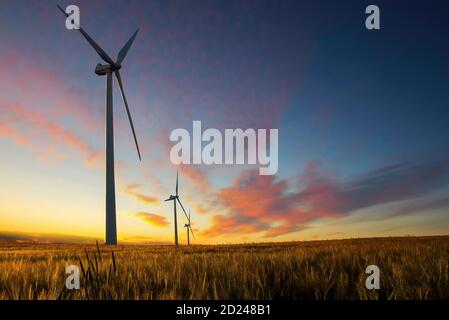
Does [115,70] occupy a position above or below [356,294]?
above

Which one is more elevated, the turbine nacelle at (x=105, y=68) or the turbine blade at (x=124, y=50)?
the turbine blade at (x=124, y=50)

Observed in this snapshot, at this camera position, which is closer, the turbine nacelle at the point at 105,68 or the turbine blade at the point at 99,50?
the turbine blade at the point at 99,50

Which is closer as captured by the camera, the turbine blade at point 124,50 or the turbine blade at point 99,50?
the turbine blade at point 99,50

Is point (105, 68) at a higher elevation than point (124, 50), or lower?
lower

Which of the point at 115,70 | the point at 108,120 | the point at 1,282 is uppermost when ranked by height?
the point at 115,70

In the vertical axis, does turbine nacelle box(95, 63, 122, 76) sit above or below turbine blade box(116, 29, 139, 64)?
below

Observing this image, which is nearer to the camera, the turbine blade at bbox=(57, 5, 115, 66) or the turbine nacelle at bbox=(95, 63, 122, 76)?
the turbine blade at bbox=(57, 5, 115, 66)

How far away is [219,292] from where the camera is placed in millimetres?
4066

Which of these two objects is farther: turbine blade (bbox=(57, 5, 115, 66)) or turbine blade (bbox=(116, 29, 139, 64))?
turbine blade (bbox=(116, 29, 139, 64))
